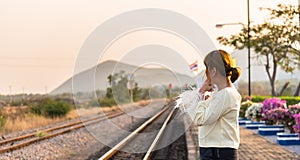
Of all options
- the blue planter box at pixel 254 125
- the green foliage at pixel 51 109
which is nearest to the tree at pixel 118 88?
Answer: the blue planter box at pixel 254 125

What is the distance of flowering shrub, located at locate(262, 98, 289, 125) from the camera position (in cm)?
1682

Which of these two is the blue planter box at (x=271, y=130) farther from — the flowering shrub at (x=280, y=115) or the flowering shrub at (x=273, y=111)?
the flowering shrub at (x=280, y=115)

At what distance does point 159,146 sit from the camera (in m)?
16.0

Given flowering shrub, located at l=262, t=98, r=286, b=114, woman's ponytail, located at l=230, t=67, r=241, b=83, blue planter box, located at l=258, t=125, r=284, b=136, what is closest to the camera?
woman's ponytail, located at l=230, t=67, r=241, b=83

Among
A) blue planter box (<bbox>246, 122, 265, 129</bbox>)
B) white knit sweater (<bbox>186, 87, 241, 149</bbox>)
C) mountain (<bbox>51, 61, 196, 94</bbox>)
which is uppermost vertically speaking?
mountain (<bbox>51, 61, 196, 94</bbox>)

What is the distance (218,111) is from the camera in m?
4.00

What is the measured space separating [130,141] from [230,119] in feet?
46.1

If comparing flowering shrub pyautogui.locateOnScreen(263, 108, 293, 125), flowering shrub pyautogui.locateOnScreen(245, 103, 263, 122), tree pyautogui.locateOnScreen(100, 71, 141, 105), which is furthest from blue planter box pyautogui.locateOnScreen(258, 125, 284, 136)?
tree pyautogui.locateOnScreen(100, 71, 141, 105)

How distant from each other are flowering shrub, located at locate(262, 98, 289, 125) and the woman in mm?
12882

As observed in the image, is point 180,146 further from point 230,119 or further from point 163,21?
point 230,119

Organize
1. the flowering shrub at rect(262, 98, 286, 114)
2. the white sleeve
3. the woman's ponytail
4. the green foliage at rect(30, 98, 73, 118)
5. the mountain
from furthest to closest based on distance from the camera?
the green foliage at rect(30, 98, 73, 118) < the flowering shrub at rect(262, 98, 286, 114) < the mountain < the woman's ponytail < the white sleeve

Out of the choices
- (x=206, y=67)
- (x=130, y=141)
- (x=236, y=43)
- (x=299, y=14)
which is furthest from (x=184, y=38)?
(x=236, y=43)

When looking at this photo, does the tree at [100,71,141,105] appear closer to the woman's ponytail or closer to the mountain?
the mountain

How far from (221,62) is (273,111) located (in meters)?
13.8
